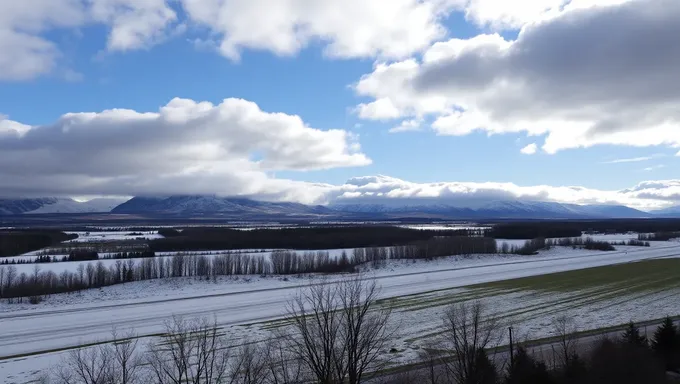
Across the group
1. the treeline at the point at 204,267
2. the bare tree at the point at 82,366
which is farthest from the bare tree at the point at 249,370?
the treeline at the point at 204,267

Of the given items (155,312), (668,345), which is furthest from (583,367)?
(155,312)

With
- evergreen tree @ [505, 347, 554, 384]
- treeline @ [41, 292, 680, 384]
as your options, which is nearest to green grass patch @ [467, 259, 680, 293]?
treeline @ [41, 292, 680, 384]

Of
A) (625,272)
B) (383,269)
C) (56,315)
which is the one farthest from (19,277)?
(625,272)

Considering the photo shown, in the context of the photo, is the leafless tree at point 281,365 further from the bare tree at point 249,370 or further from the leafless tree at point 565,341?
the leafless tree at point 565,341

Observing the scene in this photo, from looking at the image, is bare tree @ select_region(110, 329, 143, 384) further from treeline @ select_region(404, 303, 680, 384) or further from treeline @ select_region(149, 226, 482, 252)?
treeline @ select_region(149, 226, 482, 252)

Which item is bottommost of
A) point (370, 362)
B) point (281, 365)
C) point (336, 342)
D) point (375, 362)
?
point (375, 362)

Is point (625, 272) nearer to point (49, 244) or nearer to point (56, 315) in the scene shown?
point (56, 315)

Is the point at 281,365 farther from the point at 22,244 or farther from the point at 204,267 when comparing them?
the point at 22,244
